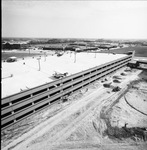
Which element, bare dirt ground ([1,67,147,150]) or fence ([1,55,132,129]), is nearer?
bare dirt ground ([1,67,147,150])

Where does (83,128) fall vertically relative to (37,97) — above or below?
below

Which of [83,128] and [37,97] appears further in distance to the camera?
[37,97]

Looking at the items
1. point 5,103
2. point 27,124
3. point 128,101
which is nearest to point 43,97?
point 27,124

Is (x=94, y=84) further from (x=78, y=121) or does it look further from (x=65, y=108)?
(x=78, y=121)

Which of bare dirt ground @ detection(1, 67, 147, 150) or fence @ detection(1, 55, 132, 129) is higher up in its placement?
fence @ detection(1, 55, 132, 129)
